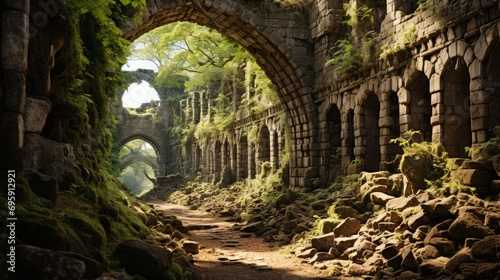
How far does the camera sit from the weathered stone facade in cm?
870

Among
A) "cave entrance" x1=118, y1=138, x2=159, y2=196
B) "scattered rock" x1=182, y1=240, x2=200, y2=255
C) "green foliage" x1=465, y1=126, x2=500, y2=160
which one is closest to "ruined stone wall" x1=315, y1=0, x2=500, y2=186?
"green foliage" x1=465, y1=126, x2=500, y2=160

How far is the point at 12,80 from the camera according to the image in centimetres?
463

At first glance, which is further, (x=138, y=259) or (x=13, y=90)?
(x=138, y=259)

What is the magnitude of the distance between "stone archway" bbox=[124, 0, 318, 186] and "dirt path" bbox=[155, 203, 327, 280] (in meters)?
5.28

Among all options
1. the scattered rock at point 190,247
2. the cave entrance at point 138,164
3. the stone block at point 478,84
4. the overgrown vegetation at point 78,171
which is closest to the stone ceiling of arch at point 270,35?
the overgrown vegetation at point 78,171

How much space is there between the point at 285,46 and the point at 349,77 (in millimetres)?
3791

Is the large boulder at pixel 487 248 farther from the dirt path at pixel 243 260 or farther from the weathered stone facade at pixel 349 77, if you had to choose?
the weathered stone facade at pixel 349 77

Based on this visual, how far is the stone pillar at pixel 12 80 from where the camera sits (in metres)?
4.57

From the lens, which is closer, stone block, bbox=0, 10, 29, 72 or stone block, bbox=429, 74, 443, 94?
stone block, bbox=0, 10, 29, 72

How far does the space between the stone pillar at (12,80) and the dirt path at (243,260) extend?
4.13m

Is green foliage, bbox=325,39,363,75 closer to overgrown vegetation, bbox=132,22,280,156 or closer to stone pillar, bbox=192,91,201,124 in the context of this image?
overgrown vegetation, bbox=132,22,280,156

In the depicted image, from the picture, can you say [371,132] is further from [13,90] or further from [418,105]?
[13,90]

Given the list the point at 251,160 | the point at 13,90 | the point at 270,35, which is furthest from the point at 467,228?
the point at 251,160

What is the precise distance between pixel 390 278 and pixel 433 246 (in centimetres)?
91
